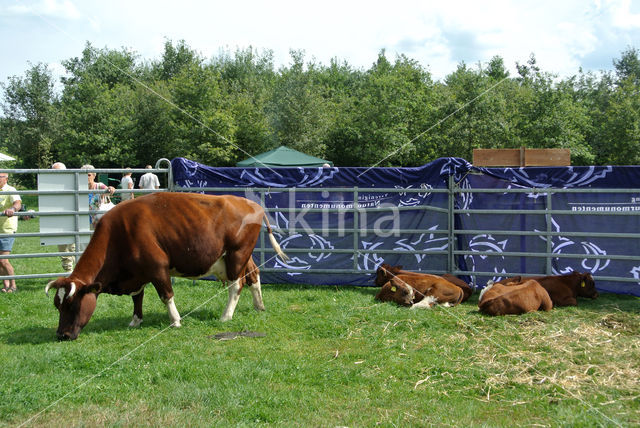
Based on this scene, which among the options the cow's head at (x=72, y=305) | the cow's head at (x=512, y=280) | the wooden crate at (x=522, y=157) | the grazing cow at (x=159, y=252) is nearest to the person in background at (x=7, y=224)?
the grazing cow at (x=159, y=252)

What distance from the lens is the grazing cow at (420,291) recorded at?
8.59m

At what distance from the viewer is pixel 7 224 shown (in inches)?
394

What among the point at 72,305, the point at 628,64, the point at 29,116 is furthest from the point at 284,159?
the point at 628,64

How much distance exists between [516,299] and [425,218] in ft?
8.80

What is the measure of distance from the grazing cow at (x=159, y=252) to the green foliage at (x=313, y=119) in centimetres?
1803

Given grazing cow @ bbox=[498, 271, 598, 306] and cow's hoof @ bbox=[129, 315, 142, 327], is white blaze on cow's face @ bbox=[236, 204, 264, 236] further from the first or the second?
grazing cow @ bbox=[498, 271, 598, 306]

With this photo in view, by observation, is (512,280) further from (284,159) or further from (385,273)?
(284,159)

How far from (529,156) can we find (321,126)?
2562 centimetres

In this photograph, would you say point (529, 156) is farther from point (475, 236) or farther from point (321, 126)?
point (321, 126)

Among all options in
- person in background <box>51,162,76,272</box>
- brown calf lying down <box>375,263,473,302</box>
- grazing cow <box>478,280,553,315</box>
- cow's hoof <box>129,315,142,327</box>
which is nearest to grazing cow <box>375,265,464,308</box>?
brown calf lying down <box>375,263,473,302</box>

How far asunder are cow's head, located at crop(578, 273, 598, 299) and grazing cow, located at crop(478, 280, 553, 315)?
2.90 ft

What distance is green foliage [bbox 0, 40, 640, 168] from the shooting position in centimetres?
2819

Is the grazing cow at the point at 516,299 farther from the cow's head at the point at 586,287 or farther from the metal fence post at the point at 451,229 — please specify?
the metal fence post at the point at 451,229

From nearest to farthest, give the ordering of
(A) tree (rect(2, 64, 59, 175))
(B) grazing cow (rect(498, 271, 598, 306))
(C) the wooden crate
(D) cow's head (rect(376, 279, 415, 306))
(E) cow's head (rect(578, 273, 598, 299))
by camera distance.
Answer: (B) grazing cow (rect(498, 271, 598, 306)) → (D) cow's head (rect(376, 279, 415, 306)) → (E) cow's head (rect(578, 273, 598, 299)) → (C) the wooden crate → (A) tree (rect(2, 64, 59, 175))
